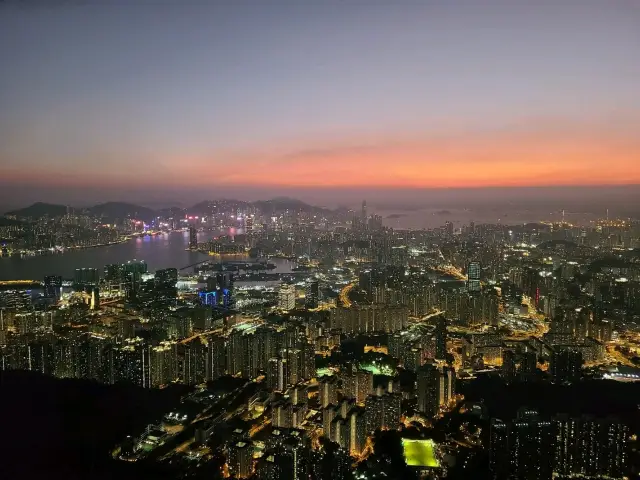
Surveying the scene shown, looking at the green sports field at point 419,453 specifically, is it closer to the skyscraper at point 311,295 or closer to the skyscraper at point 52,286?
the skyscraper at point 311,295

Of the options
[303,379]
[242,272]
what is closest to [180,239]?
[242,272]

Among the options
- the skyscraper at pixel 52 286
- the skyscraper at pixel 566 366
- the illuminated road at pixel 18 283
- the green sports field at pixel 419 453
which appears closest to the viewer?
the green sports field at pixel 419 453

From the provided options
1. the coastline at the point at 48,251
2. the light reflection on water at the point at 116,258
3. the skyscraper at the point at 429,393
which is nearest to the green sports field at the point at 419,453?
the skyscraper at the point at 429,393

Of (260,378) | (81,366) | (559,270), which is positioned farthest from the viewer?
(559,270)

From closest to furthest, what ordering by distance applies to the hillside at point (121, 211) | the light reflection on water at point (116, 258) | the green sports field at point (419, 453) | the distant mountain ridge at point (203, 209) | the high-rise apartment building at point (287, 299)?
the green sports field at point (419, 453)
the high-rise apartment building at point (287, 299)
the light reflection on water at point (116, 258)
the hillside at point (121, 211)
the distant mountain ridge at point (203, 209)

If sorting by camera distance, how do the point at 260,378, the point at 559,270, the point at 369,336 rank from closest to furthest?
the point at 260,378 < the point at 369,336 < the point at 559,270

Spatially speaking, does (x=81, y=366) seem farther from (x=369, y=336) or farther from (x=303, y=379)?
(x=369, y=336)

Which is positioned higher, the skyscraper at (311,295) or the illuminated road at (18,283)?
the illuminated road at (18,283)

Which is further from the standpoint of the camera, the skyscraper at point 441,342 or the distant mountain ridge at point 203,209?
the distant mountain ridge at point 203,209

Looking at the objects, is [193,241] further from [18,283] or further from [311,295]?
[311,295]
